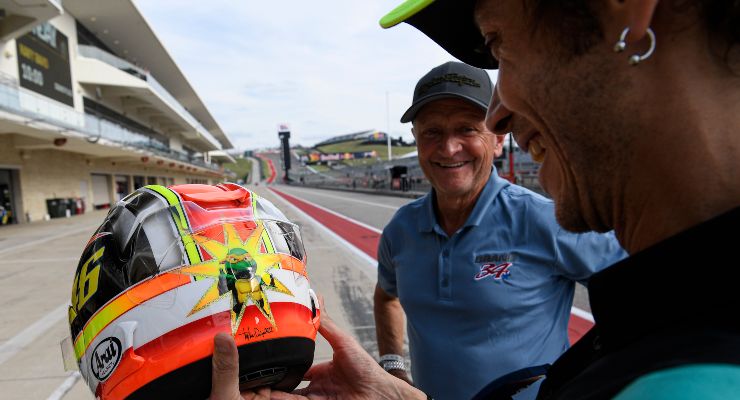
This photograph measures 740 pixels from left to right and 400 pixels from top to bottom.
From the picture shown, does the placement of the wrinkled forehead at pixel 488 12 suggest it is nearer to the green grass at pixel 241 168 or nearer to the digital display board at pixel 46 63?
the digital display board at pixel 46 63

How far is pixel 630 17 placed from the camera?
28.4 inches

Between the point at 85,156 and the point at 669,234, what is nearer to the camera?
the point at 669,234

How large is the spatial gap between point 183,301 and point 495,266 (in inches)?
52.4

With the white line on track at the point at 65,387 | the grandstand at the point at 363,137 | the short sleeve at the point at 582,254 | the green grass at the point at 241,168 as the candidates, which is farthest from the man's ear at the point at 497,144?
the grandstand at the point at 363,137

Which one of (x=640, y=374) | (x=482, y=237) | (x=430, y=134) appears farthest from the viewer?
(x=430, y=134)

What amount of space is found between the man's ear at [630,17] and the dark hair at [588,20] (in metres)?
0.02

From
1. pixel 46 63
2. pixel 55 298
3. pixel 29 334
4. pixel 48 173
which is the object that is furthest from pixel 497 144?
pixel 46 63

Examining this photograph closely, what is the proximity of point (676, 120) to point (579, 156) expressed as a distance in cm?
19

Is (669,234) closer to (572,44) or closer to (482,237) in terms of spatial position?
(572,44)

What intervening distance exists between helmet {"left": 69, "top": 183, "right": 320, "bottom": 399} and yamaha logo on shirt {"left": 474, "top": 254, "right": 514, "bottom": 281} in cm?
85

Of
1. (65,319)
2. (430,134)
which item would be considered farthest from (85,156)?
(430,134)

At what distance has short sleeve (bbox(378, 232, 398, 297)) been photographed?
8.06ft

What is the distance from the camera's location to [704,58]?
0.68 metres

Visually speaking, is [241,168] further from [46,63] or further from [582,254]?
[582,254]
